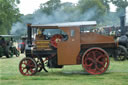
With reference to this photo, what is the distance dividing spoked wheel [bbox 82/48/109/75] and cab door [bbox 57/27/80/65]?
331 millimetres

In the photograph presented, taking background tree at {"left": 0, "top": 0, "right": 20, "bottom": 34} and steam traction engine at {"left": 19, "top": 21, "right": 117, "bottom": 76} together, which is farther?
background tree at {"left": 0, "top": 0, "right": 20, "bottom": 34}

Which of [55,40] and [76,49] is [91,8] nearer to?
[55,40]

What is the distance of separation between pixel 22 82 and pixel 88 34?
2654 mm

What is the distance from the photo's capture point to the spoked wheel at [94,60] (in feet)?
25.0

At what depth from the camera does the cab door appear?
25.2 ft

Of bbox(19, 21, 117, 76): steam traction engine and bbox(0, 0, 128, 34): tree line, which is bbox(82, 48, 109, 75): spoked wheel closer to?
bbox(19, 21, 117, 76): steam traction engine

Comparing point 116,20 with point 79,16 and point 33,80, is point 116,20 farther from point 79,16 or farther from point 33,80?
point 33,80

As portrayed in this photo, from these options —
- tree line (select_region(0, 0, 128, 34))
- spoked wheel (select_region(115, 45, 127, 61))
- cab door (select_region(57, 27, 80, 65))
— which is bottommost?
spoked wheel (select_region(115, 45, 127, 61))

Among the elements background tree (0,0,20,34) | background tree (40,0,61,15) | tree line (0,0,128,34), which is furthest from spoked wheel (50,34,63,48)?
background tree (0,0,20,34)

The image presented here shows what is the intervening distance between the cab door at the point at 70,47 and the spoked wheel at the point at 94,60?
33 cm

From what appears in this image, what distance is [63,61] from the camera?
7.75 meters

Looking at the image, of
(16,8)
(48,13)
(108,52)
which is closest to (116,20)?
(16,8)

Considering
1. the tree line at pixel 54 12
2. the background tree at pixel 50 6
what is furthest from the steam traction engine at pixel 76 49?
the background tree at pixel 50 6

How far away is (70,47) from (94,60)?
34.8 inches
